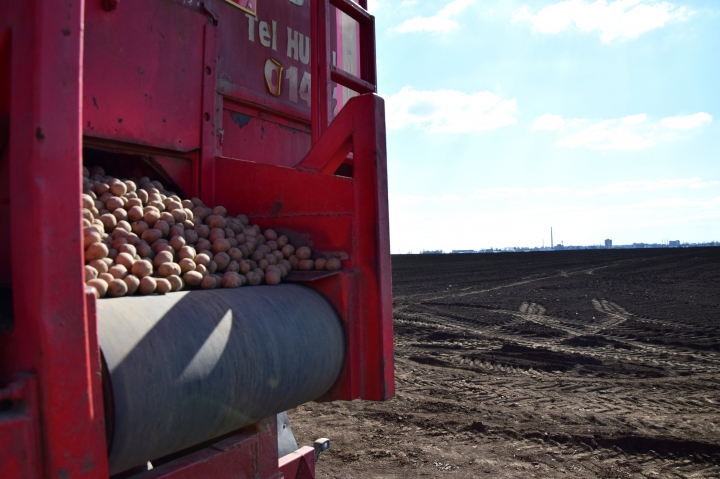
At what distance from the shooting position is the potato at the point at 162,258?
2057 millimetres

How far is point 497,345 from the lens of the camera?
28.6 feet

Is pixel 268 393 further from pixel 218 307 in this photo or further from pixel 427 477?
pixel 427 477

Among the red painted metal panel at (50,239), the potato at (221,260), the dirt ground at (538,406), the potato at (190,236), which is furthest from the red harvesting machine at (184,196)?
the dirt ground at (538,406)

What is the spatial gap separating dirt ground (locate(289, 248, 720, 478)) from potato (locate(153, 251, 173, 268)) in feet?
9.29

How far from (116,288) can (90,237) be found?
24 centimetres

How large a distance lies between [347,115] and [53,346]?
152 centimetres

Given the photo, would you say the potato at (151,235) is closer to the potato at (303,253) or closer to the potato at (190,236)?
the potato at (190,236)

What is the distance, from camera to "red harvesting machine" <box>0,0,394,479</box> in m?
1.26

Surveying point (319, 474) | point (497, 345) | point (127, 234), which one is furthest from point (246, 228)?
point (497, 345)

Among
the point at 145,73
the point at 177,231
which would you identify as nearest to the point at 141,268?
the point at 177,231

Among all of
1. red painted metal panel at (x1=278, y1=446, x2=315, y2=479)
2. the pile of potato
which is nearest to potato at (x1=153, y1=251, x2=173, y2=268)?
the pile of potato

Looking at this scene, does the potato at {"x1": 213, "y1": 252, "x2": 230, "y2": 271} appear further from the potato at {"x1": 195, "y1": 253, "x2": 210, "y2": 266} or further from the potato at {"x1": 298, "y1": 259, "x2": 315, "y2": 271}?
the potato at {"x1": 298, "y1": 259, "x2": 315, "y2": 271}

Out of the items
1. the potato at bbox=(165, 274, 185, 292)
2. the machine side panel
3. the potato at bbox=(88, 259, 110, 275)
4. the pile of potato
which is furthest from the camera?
the machine side panel

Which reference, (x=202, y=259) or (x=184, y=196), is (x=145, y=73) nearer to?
(x=184, y=196)
